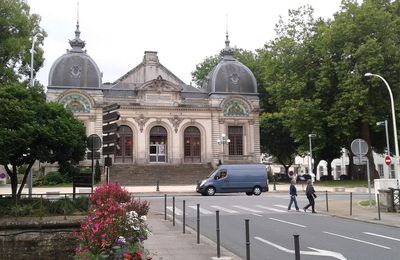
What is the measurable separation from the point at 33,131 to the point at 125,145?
37385 millimetres

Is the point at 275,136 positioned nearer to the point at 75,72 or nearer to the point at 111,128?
the point at 75,72

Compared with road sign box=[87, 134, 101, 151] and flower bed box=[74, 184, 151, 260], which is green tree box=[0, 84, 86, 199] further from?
flower bed box=[74, 184, 151, 260]

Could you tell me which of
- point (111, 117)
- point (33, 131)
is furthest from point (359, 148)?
point (33, 131)

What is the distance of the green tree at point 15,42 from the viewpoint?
35094 mm

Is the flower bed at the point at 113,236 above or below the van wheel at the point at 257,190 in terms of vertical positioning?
above

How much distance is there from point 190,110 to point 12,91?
→ 1512 inches

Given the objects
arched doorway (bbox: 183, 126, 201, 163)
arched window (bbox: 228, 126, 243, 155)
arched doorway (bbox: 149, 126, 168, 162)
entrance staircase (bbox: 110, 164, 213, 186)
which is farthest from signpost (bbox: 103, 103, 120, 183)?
arched window (bbox: 228, 126, 243, 155)

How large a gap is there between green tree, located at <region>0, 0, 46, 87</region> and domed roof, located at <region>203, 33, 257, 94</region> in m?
21.5

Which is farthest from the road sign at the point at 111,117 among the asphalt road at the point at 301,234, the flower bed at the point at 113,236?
Result: the flower bed at the point at 113,236

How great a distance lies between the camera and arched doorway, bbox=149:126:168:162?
52094 mm

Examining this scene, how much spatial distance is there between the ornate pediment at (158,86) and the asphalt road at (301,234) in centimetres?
3104

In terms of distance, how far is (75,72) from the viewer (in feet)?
164

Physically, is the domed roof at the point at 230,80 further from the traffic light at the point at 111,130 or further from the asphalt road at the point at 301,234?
the traffic light at the point at 111,130

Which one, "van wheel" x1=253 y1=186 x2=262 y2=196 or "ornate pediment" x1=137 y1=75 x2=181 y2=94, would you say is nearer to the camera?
"van wheel" x1=253 y1=186 x2=262 y2=196
